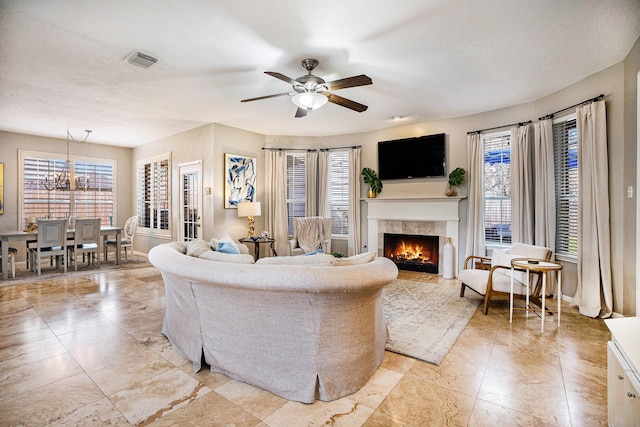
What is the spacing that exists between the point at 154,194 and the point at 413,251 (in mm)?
6036

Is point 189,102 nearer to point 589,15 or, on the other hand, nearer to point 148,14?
point 148,14

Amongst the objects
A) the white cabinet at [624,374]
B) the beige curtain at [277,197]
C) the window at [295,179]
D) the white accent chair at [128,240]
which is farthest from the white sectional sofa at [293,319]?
the white accent chair at [128,240]

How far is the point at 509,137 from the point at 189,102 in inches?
196

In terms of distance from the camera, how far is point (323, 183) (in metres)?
6.40

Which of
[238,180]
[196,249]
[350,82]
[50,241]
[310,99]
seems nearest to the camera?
[196,249]

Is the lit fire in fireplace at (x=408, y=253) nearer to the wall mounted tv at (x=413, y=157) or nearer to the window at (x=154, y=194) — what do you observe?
the wall mounted tv at (x=413, y=157)

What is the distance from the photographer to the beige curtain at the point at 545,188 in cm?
405

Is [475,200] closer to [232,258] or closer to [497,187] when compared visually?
[497,187]

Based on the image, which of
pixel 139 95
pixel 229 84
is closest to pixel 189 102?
pixel 139 95

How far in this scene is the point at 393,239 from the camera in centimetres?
600

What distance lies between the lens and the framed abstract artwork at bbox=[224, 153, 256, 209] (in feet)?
18.8

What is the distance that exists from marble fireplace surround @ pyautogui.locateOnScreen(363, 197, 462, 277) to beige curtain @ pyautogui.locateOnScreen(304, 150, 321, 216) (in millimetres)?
1109

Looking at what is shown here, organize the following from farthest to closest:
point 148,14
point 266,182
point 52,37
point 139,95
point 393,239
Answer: point 266,182 → point 393,239 → point 139,95 → point 52,37 → point 148,14

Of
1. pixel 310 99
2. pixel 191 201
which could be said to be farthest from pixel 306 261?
pixel 191 201
